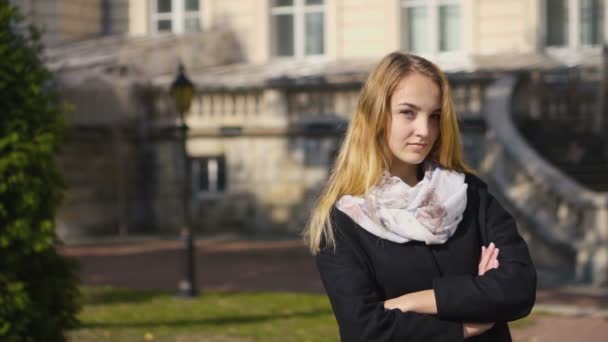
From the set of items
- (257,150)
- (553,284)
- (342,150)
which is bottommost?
(553,284)

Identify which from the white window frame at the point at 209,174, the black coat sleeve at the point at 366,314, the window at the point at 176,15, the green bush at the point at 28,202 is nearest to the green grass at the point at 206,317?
the green bush at the point at 28,202

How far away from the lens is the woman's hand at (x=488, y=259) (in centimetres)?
275

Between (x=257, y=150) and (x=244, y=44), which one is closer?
(x=257, y=150)

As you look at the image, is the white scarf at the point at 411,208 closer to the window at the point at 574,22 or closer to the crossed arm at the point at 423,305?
the crossed arm at the point at 423,305

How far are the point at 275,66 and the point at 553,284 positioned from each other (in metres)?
10.8

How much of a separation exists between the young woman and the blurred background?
32.5 feet

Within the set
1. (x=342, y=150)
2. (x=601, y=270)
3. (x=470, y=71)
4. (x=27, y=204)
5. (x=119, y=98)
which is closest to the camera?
(x=342, y=150)

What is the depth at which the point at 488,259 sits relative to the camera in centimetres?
276

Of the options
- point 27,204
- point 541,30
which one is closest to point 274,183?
point 541,30

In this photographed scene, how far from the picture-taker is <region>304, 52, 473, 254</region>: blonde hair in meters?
2.73

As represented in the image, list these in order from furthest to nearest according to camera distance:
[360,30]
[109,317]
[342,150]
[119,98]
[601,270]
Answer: [360,30] < [119,98] < [601,270] < [109,317] < [342,150]

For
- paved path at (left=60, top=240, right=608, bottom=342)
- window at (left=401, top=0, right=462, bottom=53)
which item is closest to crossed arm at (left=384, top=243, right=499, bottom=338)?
paved path at (left=60, top=240, right=608, bottom=342)

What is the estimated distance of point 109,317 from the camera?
9.48m

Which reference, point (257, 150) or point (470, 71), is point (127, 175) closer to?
point (257, 150)
